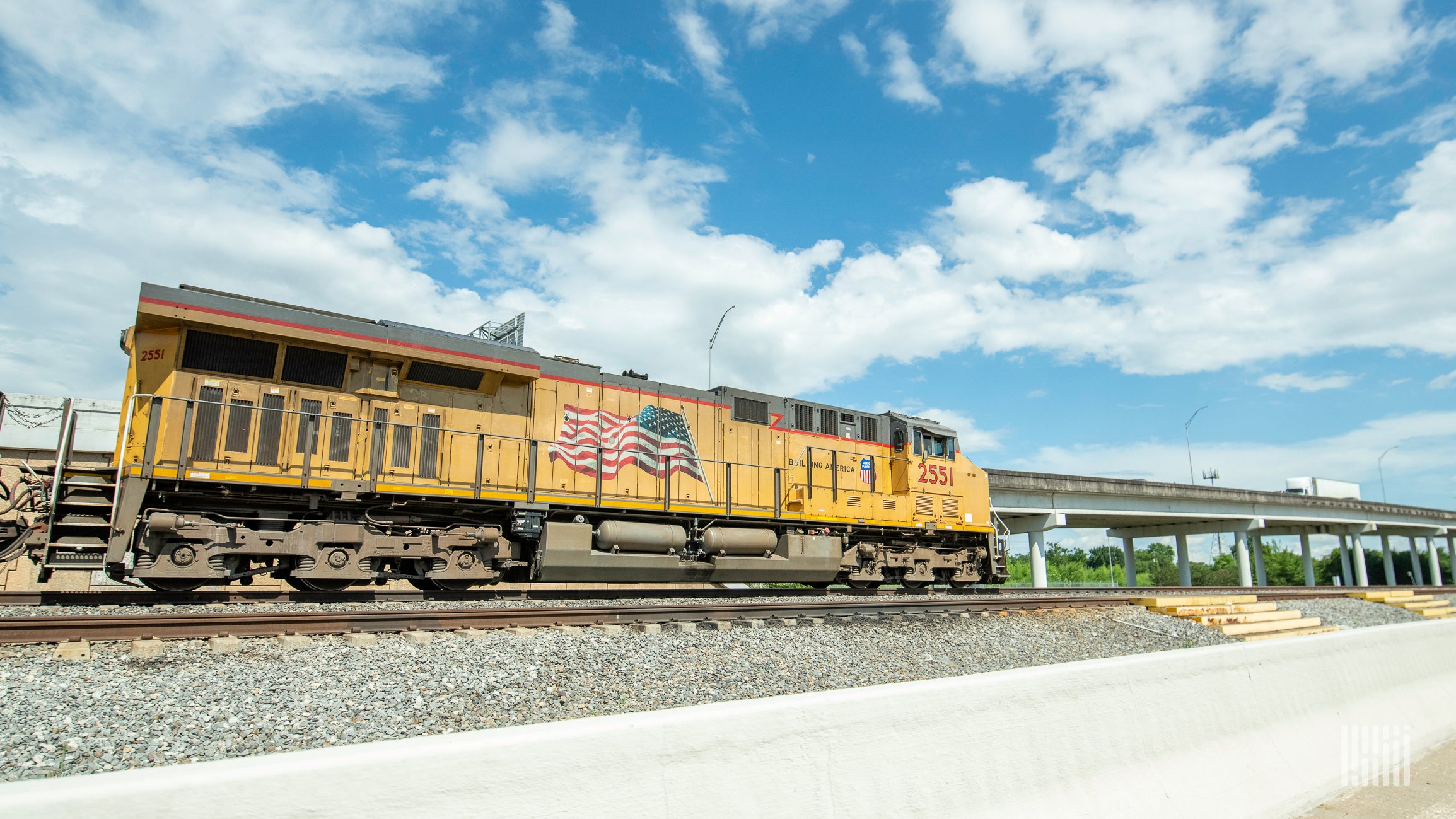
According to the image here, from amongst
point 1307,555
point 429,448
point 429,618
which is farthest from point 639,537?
point 1307,555

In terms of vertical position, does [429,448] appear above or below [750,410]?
below

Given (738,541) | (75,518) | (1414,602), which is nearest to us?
(75,518)

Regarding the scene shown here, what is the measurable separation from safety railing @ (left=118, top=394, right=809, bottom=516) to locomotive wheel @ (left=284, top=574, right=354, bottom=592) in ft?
3.97

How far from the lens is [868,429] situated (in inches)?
624

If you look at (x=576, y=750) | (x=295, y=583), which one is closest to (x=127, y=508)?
(x=295, y=583)

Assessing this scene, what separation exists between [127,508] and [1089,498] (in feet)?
99.2

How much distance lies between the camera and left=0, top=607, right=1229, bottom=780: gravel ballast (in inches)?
154

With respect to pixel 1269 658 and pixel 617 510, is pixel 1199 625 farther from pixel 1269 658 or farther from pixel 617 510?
pixel 617 510

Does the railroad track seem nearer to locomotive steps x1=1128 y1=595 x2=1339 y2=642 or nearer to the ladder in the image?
the ladder

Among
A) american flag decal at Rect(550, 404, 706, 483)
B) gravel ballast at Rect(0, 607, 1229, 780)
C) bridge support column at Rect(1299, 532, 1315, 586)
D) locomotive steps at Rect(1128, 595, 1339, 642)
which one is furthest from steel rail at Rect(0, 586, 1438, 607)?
bridge support column at Rect(1299, 532, 1315, 586)

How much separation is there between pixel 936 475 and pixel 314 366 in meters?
11.7

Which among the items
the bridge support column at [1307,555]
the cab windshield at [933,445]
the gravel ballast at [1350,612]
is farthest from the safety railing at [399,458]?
the bridge support column at [1307,555]

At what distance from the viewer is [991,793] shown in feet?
10.4

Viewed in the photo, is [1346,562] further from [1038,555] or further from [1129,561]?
[1038,555]
